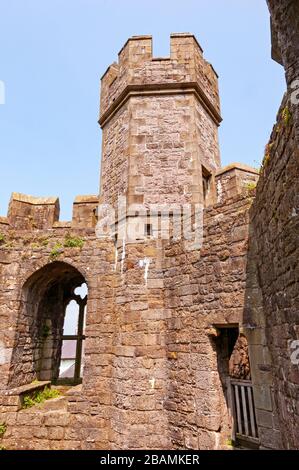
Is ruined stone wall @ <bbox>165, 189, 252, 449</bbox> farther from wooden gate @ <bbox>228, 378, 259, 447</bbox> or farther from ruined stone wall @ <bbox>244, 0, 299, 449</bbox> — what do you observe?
ruined stone wall @ <bbox>244, 0, 299, 449</bbox>

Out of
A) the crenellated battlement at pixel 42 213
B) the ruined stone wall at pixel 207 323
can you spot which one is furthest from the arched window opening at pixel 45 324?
the ruined stone wall at pixel 207 323

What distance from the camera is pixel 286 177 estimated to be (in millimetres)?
2486

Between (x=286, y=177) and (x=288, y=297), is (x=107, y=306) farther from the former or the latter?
(x=286, y=177)

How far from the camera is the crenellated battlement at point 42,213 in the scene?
266 inches

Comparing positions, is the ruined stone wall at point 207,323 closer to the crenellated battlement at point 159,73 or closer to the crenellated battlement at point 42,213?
the crenellated battlement at point 42,213

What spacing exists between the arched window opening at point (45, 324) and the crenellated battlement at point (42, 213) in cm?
108

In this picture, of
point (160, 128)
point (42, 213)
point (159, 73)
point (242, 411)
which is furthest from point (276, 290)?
point (159, 73)

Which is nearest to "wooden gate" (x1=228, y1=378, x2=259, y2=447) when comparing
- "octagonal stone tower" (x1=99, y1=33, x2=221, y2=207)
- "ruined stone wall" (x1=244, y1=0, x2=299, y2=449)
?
"ruined stone wall" (x1=244, y1=0, x2=299, y2=449)

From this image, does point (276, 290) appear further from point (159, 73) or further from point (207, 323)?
point (159, 73)

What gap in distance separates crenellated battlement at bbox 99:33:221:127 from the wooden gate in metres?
6.08

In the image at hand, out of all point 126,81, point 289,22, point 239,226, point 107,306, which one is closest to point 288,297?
point 239,226
